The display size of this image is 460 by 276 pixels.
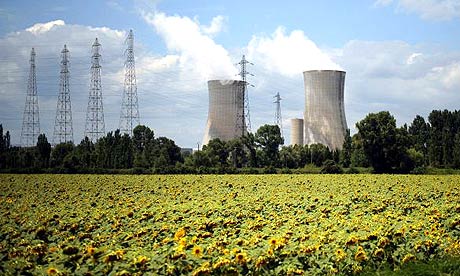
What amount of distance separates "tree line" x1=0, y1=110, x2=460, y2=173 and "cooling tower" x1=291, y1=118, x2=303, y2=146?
345 inches

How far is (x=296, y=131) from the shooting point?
7175cm

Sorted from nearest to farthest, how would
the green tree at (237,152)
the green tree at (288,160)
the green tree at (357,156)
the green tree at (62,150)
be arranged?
the green tree at (62,150)
the green tree at (357,156)
the green tree at (237,152)
the green tree at (288,160)

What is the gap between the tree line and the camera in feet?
122

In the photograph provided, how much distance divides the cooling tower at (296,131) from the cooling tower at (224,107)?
66.0ft

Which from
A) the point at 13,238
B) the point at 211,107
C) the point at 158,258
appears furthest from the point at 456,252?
the point at 211,107

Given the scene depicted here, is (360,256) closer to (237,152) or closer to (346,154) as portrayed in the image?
(237,152)

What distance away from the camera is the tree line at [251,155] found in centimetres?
3706

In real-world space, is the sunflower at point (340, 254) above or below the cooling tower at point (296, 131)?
below

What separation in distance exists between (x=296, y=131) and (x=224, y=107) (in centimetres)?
2485

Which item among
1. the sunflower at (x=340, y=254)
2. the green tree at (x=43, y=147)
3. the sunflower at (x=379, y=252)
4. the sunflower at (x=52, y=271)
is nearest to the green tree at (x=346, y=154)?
the green tree at (x=43, y=147)

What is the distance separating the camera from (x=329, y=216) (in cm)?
951

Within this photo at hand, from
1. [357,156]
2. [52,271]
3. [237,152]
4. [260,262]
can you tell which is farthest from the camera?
[237,152]

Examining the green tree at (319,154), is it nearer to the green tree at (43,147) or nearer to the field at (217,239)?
the green tree at (43,147)

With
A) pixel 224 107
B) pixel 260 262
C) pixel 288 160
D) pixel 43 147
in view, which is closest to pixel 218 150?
pixel 224 107
